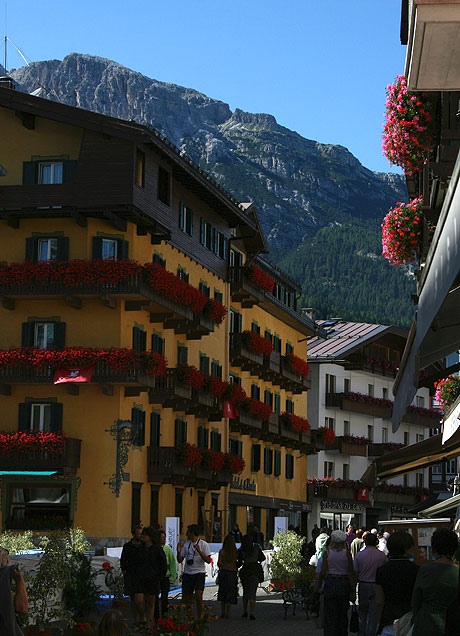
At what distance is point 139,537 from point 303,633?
3775 mm

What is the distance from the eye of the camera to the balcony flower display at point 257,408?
54.6 m

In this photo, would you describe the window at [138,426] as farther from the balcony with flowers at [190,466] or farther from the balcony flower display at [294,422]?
→ the balcony flower display at [294,422]

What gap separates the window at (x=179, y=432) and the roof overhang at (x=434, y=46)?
38348 millimetres

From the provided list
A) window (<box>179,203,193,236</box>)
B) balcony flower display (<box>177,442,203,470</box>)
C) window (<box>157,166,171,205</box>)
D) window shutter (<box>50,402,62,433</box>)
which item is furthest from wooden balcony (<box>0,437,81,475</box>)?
window (<box>179,203,193,236</box>)

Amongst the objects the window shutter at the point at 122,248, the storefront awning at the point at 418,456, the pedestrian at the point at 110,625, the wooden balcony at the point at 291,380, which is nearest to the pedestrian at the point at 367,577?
the storefront awning at the point at 418,456

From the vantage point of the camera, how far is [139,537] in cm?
2103

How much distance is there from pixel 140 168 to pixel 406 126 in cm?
2315

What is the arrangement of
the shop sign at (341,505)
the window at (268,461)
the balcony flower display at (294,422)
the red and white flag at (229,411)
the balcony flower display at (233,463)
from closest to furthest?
the balcony flower display at (233,463) → the red and white flag at (229,411) → the window at (268,461) → the balcony flower display at (294,422) → the shop sign at (341,505)

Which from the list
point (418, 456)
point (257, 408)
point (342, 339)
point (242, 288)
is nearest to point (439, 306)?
point (418, 456)

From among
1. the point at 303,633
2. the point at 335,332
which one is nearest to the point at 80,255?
the point at 303,633

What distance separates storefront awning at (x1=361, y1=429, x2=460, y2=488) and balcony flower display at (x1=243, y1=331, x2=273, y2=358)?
3630 centimetres

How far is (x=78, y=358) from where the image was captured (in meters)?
40.1

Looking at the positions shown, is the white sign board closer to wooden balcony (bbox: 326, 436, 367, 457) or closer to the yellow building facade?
the yellow building facade

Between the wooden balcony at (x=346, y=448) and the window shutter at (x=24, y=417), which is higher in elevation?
the wooden balcony at (x=346, y=448)
